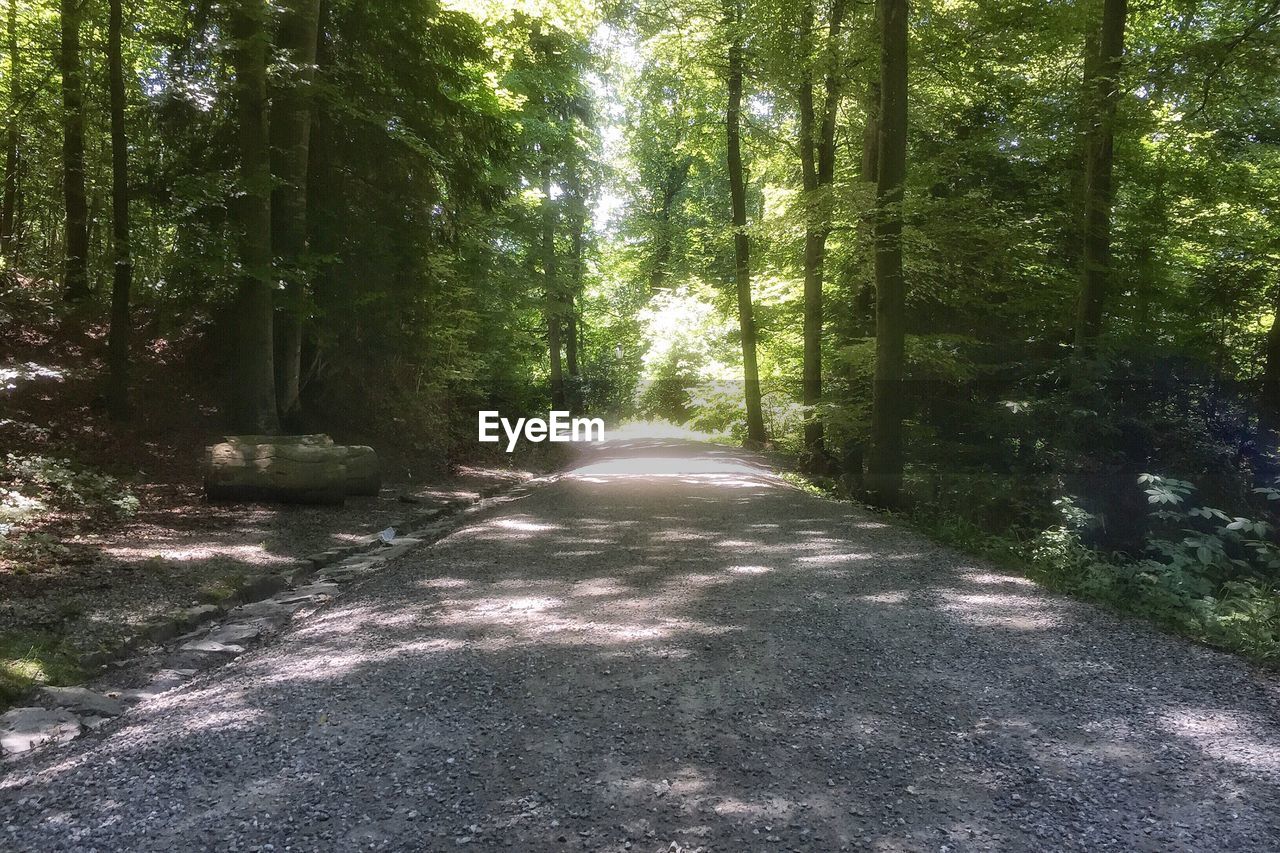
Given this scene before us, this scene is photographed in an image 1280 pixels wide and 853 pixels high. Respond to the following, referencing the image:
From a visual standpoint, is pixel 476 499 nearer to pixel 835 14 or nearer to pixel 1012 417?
pixel 1012 417

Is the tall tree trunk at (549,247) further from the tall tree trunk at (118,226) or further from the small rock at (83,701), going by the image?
the small rock at (83,701)

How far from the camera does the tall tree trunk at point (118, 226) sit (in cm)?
1025

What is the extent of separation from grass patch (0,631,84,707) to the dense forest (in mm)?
3121

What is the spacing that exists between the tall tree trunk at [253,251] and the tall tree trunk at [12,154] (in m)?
4.28

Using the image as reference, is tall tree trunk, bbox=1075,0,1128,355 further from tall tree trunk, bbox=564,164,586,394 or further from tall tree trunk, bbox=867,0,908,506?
tall tree trunk, bbox=564,164,586,394

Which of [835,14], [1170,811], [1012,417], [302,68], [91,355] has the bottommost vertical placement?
[1170,811]

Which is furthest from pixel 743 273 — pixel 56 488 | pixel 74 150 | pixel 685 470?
pixel 56 488

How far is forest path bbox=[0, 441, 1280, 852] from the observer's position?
2.93 metres

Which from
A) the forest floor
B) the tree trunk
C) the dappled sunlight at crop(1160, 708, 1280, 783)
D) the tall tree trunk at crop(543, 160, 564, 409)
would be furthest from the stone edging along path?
the tree trunk

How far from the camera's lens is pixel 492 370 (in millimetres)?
20641

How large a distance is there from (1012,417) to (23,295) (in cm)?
1579

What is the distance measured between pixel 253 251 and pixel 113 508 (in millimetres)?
4084

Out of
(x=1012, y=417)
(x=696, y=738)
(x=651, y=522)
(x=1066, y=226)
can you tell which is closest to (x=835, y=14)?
(x=1066, y=226)

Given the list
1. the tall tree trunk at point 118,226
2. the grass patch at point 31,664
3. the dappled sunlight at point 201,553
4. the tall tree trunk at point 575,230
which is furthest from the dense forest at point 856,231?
the tall tree trunk at point 575,230
